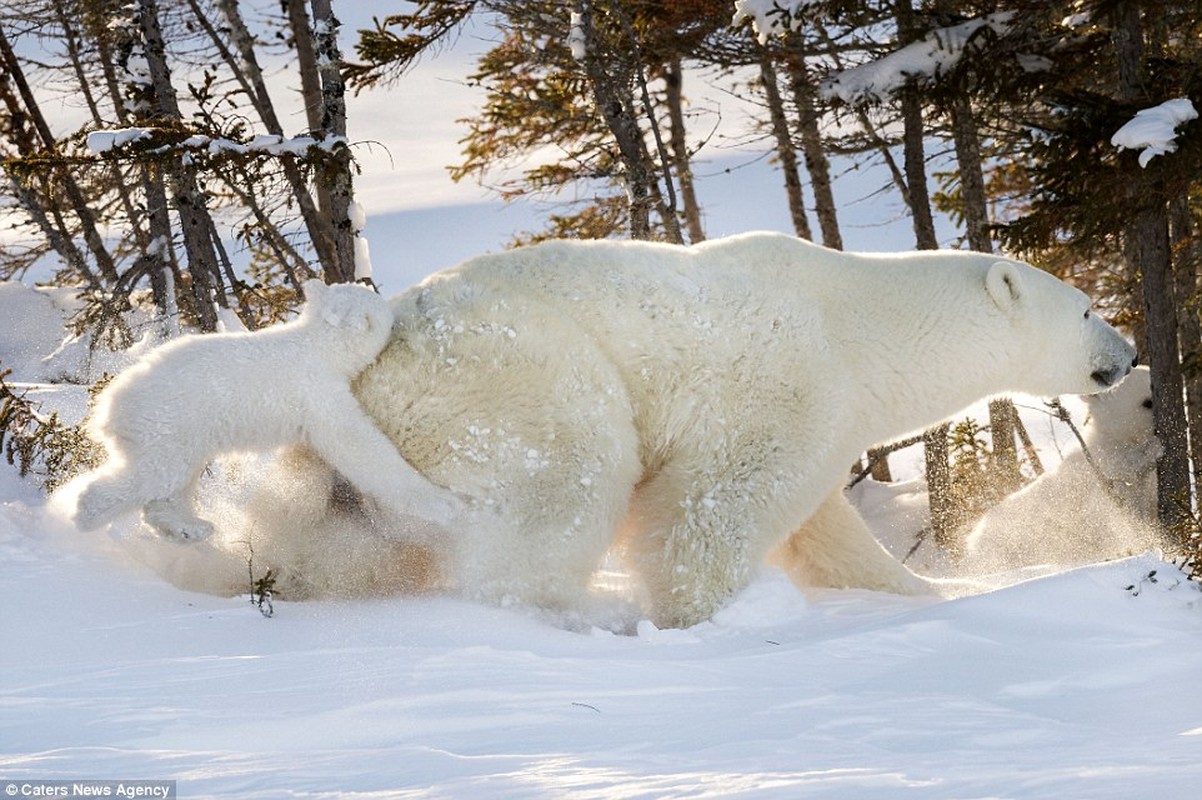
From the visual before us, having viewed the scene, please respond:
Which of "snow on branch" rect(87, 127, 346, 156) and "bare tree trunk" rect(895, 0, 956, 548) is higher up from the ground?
"snow on branch" rect(87, 127, 346, 156)

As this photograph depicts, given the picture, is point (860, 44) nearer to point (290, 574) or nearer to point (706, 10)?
point (706, 10)

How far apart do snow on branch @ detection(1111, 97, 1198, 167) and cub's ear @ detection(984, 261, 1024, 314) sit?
2252 mm

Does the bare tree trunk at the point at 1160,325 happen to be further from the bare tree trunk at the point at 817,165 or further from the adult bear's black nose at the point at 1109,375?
the bare tree trunk at the point at 817,165

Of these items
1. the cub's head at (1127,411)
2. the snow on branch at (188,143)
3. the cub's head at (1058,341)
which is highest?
the snow on branch at (188,143)

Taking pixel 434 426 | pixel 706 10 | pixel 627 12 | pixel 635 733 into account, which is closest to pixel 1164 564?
pixel 635 733

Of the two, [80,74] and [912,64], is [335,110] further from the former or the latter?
[80,74]

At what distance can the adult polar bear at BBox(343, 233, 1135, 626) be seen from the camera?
15.8 ft

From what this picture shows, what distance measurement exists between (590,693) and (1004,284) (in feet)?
11.5

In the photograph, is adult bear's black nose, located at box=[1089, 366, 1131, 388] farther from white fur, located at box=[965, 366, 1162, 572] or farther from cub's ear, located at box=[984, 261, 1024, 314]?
white fur, located at box=[965, 366, 1162, 572]

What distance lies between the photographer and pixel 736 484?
16.7ft

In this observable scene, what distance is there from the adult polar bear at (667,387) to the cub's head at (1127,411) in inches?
143

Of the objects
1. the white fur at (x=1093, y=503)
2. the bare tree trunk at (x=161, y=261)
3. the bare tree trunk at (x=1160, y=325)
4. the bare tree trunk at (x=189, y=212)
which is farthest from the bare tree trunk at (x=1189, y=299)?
the bare tree trunk at (x=161, y=261)

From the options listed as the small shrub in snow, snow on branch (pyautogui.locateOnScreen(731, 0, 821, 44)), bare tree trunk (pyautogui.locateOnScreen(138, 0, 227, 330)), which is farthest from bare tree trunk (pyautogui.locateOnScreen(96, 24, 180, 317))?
snow on branch (pyautogui.locateOnScreen(731, 0, 821, 44))

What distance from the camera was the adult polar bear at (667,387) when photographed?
4.82m
